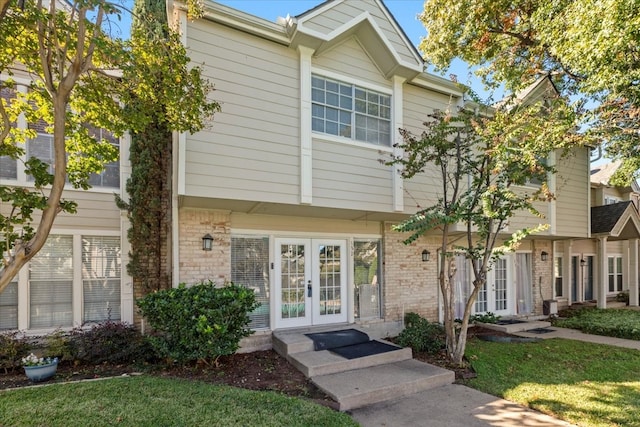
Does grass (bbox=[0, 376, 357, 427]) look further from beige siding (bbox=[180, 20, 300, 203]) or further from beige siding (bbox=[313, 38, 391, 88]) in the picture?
beige siding (bbox=[313, 38, 391, 88])

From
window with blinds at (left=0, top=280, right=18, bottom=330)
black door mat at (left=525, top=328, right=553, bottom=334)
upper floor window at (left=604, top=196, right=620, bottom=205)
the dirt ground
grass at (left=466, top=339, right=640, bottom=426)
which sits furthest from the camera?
upper floor window at (left=604, top=196, right=620, bottom=205)

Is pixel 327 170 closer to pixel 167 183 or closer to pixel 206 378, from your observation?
pixel 167 183

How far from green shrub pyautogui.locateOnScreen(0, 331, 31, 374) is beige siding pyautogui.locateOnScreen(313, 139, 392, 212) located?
624cm

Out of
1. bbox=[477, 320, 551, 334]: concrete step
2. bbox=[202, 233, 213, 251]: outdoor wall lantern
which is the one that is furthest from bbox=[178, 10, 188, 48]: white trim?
bbox=[477, 320, 551, 334]: concrete step

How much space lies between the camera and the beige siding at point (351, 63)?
8.01 meters

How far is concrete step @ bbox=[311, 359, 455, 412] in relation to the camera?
538cm

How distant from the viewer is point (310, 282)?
8641 mm

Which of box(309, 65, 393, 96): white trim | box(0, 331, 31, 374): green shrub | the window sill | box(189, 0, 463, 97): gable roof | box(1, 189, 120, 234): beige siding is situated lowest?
box(0, 331, 31, 374): green shrub

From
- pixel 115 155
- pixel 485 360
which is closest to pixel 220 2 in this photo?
pixel 115 155

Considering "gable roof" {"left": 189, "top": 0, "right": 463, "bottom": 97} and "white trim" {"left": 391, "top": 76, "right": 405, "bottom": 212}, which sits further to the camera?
"white trim" {"left": 391, "top": 76, "right": 405, "bottom": 212}

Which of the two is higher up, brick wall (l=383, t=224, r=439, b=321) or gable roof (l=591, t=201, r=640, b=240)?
gable roof (l=591, t=201, r=640, b=240)

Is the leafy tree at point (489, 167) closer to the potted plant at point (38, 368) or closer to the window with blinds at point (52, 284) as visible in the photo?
the potted plant at point (38, 368)

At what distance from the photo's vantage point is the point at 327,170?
7.77 meters

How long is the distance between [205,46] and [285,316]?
601 cm
